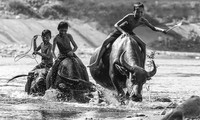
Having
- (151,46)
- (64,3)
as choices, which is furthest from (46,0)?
(151,46)

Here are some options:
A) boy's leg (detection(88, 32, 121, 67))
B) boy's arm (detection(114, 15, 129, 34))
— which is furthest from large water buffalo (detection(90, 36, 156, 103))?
boy's arm (detection(114, 15, 129, 34))

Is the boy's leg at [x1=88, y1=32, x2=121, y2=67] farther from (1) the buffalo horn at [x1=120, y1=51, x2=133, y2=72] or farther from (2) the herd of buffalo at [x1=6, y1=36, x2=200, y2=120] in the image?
(1) the buffalo horn at [x1=120, y1=51, x2=133, y2=72]

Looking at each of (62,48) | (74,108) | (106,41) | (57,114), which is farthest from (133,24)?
(57,114)

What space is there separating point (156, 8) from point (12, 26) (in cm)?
1264

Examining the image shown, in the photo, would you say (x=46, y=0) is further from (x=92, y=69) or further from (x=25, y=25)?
(x=92, y=69)

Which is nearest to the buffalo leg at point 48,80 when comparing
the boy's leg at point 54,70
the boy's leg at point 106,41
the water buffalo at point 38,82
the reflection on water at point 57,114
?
the boy's leg at point 54,70

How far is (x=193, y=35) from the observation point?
202 feet

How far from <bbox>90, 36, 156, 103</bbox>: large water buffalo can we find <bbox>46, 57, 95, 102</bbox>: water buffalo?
716 millimetres

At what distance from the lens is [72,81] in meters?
16.7

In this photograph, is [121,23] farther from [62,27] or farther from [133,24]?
[62,27]

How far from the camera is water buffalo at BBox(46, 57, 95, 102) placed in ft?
54.8

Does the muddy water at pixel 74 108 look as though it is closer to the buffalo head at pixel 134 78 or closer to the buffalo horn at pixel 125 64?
the buffalo head at pixel 134 78

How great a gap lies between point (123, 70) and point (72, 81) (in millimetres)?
1513

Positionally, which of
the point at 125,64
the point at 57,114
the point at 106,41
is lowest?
the point at 57,114
